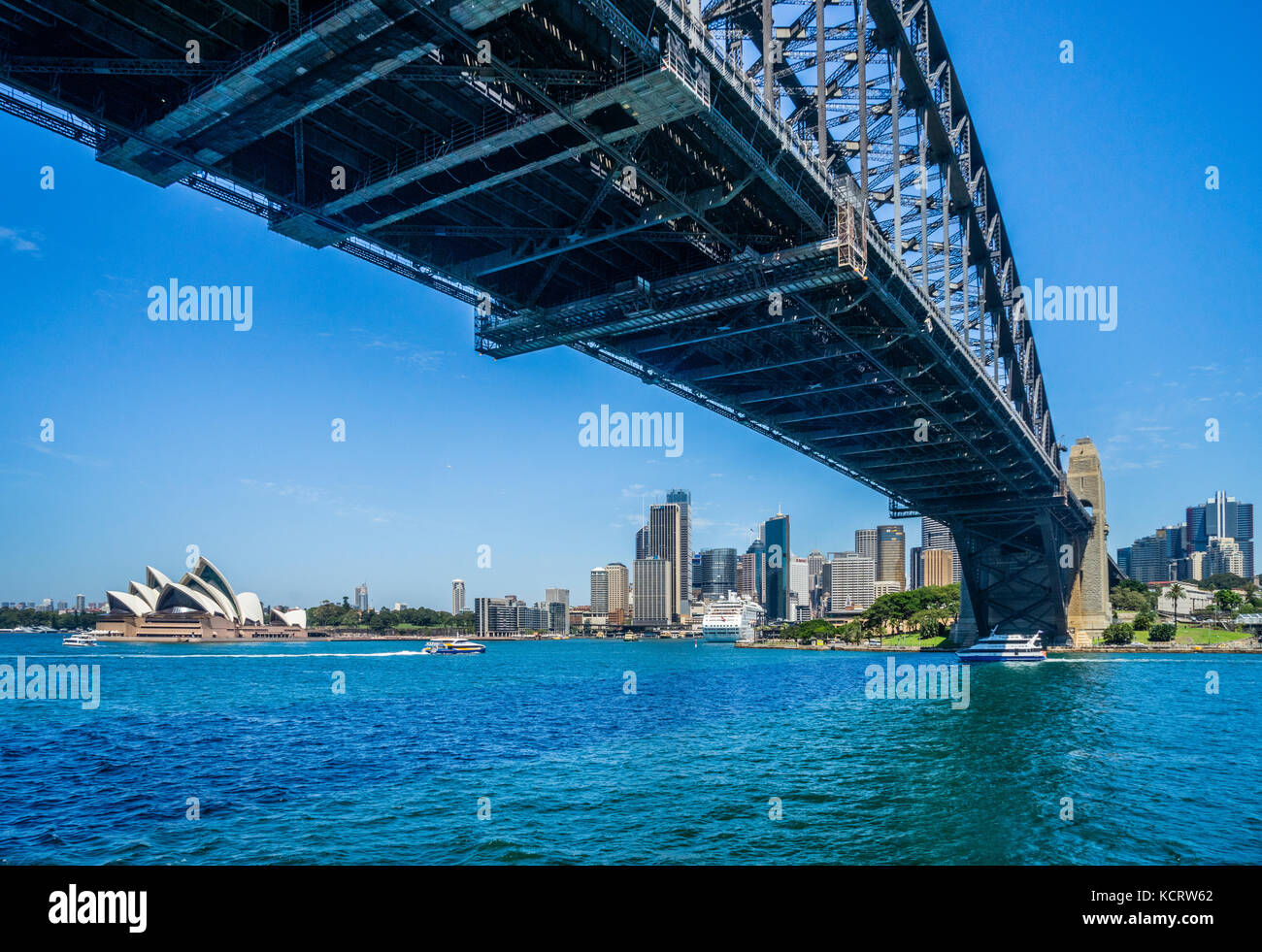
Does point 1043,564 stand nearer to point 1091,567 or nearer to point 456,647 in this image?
point 1091,567

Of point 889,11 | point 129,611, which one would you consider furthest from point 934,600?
point 129,611

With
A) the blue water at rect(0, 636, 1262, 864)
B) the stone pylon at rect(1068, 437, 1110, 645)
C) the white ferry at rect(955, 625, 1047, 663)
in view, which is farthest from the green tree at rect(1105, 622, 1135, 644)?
the blue water at rect(0, 636, 1262, 864)

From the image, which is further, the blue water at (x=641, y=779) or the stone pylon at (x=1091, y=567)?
the stone pylon at (x=1091, y=567)

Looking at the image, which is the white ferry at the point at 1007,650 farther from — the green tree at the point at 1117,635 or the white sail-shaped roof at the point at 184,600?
the white sail-shaped roof at the point at 184,600

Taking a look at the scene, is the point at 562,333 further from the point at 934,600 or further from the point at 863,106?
the point at 934,600

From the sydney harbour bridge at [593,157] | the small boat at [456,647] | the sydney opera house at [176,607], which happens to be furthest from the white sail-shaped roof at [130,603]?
the sydney harbour bridge at [593,157]

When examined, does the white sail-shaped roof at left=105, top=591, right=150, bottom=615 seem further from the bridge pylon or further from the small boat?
the bridge pylon
